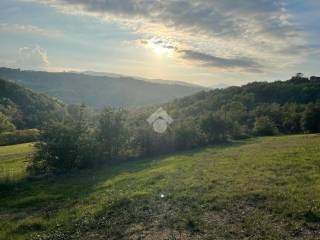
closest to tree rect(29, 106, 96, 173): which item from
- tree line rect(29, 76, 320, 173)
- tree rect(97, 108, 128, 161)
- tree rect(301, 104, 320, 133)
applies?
tree line rect(29, 76, 320, 173)

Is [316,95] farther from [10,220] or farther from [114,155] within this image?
[10,220]

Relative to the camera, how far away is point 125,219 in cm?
2491

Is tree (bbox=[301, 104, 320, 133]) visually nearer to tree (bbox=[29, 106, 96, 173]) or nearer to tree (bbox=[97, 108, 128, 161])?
tree (bbox=[97, 108, 128, 161])

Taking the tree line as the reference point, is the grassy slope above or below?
below

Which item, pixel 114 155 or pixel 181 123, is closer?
pixel 114 155

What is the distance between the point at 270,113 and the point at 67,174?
78392 millimetres

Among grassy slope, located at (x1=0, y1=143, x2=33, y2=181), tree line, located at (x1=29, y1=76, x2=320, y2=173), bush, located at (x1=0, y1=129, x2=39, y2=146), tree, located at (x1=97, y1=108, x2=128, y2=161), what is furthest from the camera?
bush, located at (x1=0, y1=129, x2=39, y2=146)

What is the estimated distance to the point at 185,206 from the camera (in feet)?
86.5

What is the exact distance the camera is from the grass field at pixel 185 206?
21312 millimetres

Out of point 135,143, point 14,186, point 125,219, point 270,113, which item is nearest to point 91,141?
point 135,143

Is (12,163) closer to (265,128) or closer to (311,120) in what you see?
(265,128)

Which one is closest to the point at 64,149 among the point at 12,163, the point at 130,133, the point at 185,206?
the point at 130,133

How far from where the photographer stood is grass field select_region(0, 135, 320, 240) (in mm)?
21312

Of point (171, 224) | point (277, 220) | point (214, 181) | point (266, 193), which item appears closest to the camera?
point (277, 220)
